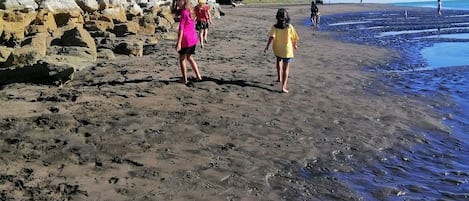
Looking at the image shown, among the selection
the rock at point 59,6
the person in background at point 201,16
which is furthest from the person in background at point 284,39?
the rock at point 59,6

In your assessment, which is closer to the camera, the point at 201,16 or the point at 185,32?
the point at 185,32

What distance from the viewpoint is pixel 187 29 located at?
908 centimetres

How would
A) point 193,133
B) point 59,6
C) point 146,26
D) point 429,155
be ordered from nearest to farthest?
point 429,155
point 193,133
point 59,6
point 146,26

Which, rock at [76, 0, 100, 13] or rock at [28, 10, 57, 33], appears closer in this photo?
rock at [28, 10, 57, 33]

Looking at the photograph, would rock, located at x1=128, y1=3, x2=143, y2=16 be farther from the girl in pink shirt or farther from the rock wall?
the girl in pink shirt

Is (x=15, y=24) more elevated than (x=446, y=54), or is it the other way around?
(x=15, y=24)

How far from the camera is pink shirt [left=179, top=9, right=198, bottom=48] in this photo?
902 cm

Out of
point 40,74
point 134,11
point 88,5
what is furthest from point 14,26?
point 134,11

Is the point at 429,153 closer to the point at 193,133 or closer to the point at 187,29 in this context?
the point at 193,133

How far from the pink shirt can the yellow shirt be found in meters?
1.53

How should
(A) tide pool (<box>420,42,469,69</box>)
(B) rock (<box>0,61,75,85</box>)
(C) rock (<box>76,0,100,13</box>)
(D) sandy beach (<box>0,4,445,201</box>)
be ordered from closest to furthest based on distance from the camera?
(D) sandy beach (<box>0,4,445,201</box>)
(B) rock (<box>0,61,75,85</box>)
(A) tide pool (<box>420,42,469,69</box>)
(C) rock (<box>76,0,100,13</box>)

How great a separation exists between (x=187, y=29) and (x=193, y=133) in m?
3.12

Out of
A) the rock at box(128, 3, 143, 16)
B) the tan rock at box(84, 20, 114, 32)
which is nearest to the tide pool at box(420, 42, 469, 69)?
the tan rock at box(84, 20, 114, 32)

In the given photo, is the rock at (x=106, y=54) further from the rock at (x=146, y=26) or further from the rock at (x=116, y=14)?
the rock at (x=116, y=14)
